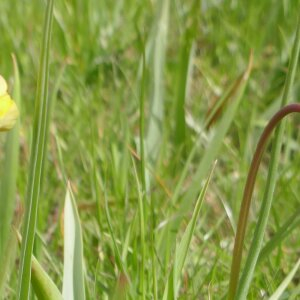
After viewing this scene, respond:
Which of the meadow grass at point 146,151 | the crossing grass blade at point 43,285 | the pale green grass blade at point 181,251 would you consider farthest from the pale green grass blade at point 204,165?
the crossing grass blade at point 43,285

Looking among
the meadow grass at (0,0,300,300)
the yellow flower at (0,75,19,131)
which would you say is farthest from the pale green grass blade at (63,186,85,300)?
the yellow flower at (0,75,19,131)

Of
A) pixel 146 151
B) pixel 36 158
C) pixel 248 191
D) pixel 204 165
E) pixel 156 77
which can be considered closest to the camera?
pixel 36 158

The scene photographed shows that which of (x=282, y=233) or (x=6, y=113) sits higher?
(x=6, y=113)

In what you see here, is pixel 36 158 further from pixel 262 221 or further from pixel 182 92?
pixel 182 92

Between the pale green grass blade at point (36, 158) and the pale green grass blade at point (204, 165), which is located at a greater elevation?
the pale green grass blade at point (36, 158)

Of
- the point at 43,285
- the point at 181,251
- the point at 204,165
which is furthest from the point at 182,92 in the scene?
Answer: the point at 43,285

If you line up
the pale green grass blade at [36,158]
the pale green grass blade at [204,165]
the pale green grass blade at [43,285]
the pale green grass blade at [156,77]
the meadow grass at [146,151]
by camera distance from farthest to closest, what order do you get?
the pale green grass blade at [156,77], the pale green grass blade at [204,165], the meadow grass at [146,151], the pale green grass blade at [43,285], the pale green grass blade at [36,158]

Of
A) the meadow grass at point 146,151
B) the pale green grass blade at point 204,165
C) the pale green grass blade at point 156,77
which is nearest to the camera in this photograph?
the meadow grass at point 146,151

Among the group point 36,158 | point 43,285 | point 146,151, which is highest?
point 36,158

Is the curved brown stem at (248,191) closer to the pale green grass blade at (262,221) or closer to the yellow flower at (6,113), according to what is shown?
the pale green grass blade at (262,221)

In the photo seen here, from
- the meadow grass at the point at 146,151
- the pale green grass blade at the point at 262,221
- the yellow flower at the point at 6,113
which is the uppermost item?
the yellow flower at the point at 6,113
